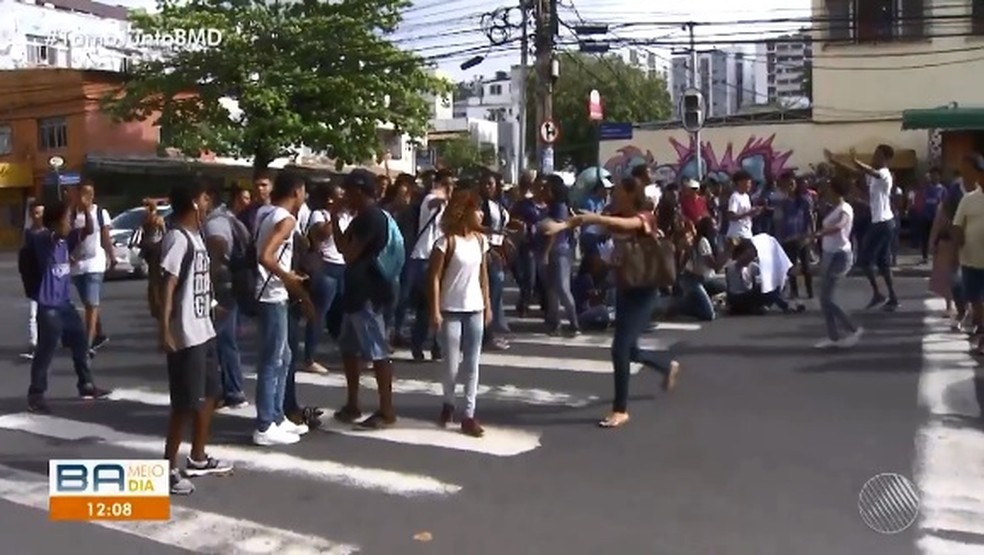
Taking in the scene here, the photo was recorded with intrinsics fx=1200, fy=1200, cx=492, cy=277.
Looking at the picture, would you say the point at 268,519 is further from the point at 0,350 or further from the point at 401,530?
the point at 0,350

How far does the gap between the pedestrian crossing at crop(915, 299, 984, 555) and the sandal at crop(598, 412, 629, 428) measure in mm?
1964

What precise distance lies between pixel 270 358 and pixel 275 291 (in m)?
0.44

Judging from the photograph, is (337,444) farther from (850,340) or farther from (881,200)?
(881,200)

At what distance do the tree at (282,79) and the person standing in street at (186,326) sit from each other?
2667 cm

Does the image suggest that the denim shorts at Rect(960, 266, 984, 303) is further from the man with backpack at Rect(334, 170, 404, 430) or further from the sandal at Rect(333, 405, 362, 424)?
the sandal at Rect(333, 405, 362, 424)

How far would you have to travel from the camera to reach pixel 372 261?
8.39m

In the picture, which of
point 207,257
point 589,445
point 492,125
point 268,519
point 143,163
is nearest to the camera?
point 268,519

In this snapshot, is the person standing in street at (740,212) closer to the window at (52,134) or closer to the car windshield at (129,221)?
the car windshield at (129,221)

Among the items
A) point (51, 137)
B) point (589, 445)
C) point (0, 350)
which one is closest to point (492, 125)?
point (51, 137)

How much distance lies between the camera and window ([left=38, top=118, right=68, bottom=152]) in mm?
42500

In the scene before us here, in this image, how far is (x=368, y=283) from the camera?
27.4ft

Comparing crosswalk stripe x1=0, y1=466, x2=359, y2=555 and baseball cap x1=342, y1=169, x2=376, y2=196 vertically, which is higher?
baseball cap x1=342, y1=169, x2=376, y2=196

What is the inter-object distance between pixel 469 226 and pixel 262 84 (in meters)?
26.5

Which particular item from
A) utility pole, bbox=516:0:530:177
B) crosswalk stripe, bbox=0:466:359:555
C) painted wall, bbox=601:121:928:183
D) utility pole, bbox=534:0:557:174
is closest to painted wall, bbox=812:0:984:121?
painted wall, bbox=601:121:928:183
